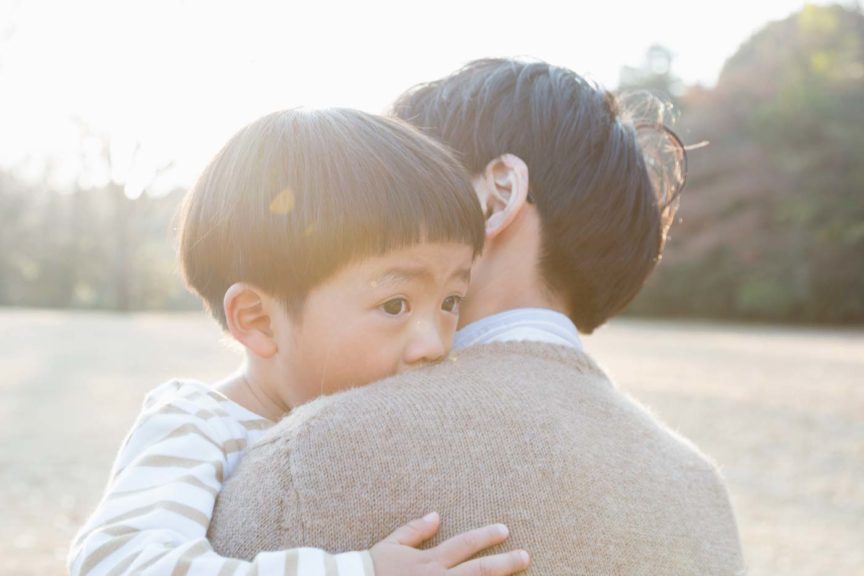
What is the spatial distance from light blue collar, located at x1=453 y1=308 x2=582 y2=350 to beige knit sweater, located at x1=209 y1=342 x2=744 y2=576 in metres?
0.20

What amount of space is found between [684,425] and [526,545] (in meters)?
8.54

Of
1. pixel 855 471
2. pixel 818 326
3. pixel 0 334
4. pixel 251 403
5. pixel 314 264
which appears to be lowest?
pixel 818 326

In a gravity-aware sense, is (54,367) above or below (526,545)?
below

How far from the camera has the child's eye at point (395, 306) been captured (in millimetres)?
1671

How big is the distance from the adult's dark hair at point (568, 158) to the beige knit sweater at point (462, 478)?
17.0 inches

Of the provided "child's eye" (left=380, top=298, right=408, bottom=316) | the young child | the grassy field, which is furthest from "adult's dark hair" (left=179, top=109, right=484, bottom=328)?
the grassy field

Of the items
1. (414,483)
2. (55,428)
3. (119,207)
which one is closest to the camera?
(414,483)

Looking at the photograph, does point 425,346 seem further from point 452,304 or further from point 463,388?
point 463,388

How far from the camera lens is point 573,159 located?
5.61 ft

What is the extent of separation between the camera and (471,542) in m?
1.17

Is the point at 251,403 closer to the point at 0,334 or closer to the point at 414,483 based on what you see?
the point at 414,483

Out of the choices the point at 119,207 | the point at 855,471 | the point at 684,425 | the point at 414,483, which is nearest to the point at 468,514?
the point at 414,483

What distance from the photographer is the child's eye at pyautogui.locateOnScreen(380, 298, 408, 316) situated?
5.48 ft

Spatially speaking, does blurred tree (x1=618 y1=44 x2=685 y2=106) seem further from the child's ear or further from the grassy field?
the child's ear
